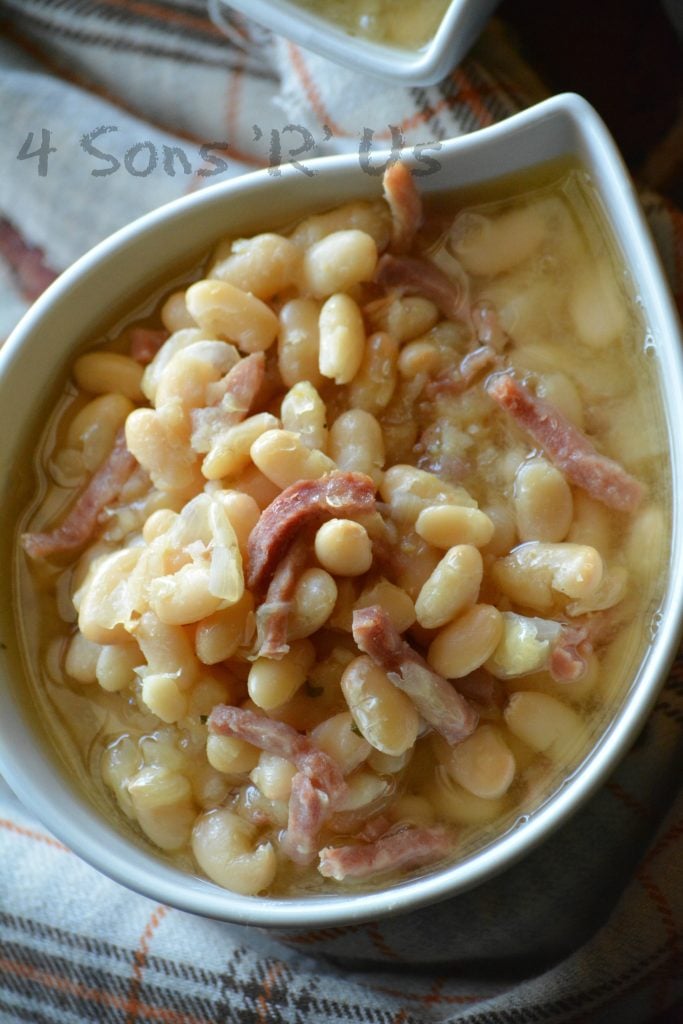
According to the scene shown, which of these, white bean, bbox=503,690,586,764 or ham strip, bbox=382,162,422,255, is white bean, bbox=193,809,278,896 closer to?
white bean, bbox=503,690,586,764

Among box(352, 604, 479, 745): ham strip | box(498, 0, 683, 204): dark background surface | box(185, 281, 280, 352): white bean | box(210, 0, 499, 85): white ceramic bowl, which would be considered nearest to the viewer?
box(352, 604, 479, 745): ham strip

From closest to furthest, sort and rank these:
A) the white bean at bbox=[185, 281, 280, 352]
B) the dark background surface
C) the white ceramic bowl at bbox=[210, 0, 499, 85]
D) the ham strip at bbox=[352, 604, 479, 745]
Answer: the ham strip at bbox=[352, 604, 479, 745] → the white bean at bbox=[185, 281, 280, 352] → the white ceramic bowl at bbox=[210, 0, 499, 85] → the dark background surface

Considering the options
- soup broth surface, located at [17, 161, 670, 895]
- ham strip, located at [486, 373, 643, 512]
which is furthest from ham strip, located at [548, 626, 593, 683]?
ham strip, located at [486, 373, 643, 512]

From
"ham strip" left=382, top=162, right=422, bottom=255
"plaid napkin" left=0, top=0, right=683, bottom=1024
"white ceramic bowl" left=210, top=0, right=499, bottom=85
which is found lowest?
"plaid napkin" left=0, top=0, right=683, bottom=1024

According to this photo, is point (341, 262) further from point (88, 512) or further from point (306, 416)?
point (88, 512)

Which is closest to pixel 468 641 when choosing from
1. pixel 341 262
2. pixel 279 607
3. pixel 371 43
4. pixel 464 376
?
pixel 279 607

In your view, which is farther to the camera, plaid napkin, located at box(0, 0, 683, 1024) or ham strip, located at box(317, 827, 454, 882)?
Result: plaid napkin, located at box(0, 0, 683, 1024)
